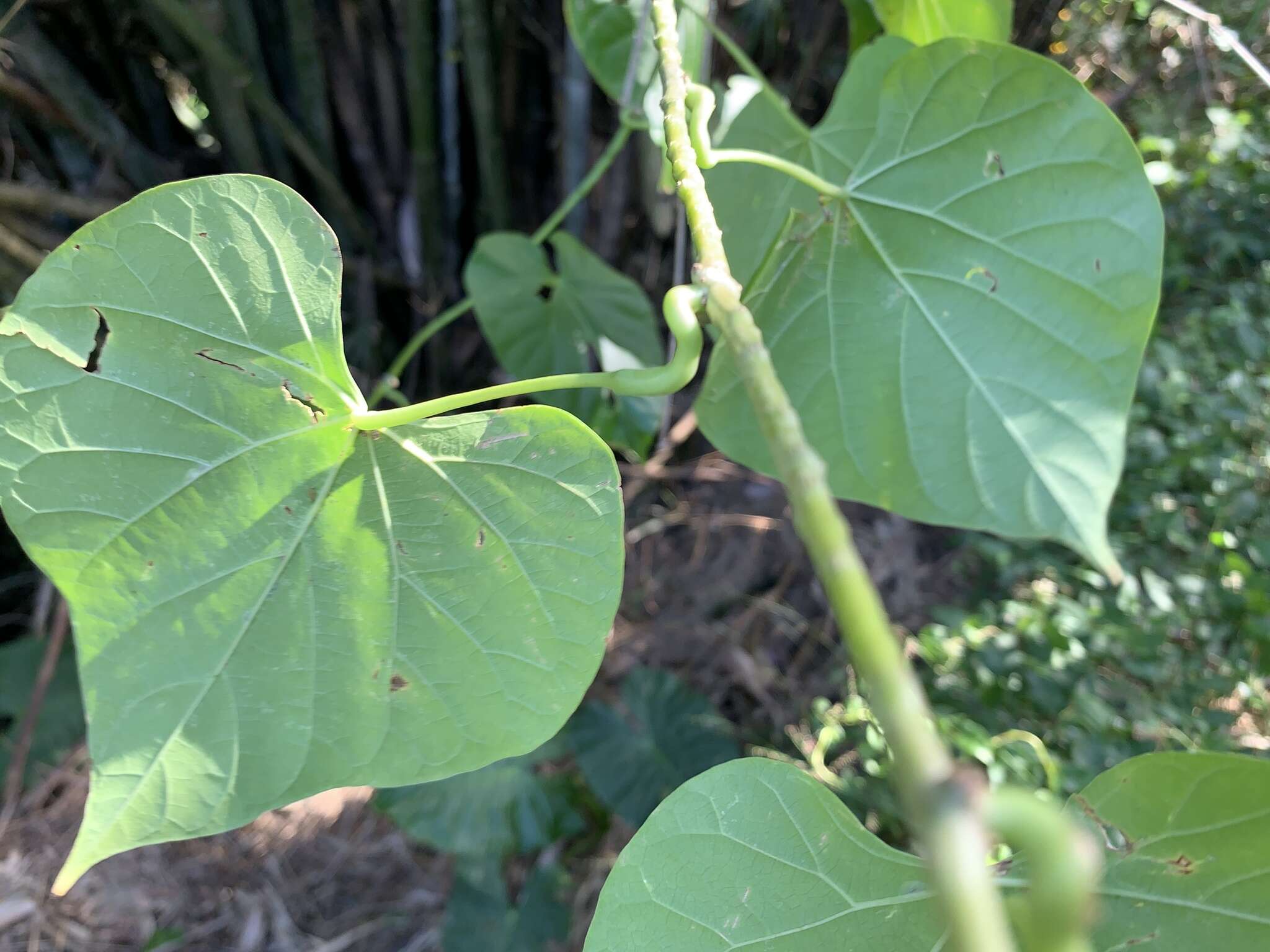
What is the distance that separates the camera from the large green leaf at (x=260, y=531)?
40 cm

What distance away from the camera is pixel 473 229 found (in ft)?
4.50

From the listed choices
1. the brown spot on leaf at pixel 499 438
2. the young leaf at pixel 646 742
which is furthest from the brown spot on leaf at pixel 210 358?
the young leaf at pixel 646 742

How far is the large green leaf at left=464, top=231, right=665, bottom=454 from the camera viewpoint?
0.97 m

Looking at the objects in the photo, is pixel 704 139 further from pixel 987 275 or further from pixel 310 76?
pixel 310 76

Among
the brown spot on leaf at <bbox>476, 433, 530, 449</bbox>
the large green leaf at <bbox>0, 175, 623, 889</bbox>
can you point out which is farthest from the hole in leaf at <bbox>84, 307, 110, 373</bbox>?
the brown spot on leaf at <bbox>476, 433, 530, 449</bbox>

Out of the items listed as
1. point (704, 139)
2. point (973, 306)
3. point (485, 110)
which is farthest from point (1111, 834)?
point (485, 110)

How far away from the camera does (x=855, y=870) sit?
420mm

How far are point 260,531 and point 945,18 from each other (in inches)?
31.2

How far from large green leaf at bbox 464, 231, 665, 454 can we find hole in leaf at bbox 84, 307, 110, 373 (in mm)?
564

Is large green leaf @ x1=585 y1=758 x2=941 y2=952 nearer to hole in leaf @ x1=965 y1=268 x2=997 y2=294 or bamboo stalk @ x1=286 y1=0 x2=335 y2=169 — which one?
hole in leaf @ x1=965 y1=268 x2=997 y2=294

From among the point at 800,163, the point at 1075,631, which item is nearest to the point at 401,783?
the point at 800,163

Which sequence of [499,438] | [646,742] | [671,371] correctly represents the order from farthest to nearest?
[646,742]
[499,438]
[671,371]

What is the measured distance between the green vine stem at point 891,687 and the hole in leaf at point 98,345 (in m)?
0.35

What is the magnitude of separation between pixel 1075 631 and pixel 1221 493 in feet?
0.99
